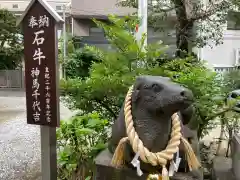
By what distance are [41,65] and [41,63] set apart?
0.05ft

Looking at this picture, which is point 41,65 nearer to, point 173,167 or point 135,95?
point 135,95

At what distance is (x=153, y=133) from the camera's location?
5.88 ft

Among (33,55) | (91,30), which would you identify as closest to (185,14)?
(33,55)

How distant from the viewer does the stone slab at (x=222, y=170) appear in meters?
2.92

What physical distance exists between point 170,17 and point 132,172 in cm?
522

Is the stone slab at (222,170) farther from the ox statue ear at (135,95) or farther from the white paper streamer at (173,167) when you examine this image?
the ox statue ear at (135,95)

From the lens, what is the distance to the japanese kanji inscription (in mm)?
2250

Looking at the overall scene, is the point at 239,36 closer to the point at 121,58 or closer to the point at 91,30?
the point at 91,30

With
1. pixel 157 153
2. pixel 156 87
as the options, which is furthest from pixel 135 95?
pixel 157 153

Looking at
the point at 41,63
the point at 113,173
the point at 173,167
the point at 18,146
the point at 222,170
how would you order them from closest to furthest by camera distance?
the point at 173,167, the point at 113,173, the point at 41,63, the point at 222,170, the point at 18,146

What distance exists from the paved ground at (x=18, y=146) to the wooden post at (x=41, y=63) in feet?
4.89

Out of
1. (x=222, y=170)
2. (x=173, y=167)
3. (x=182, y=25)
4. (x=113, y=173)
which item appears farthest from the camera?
(x=182, y=25)

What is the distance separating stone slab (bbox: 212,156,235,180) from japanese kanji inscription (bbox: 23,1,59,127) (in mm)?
1750

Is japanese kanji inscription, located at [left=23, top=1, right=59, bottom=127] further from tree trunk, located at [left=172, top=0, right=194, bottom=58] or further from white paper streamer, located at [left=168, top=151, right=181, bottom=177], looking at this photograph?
tree trunk, located at [left=172, top=0, right=194, bottom=58]
